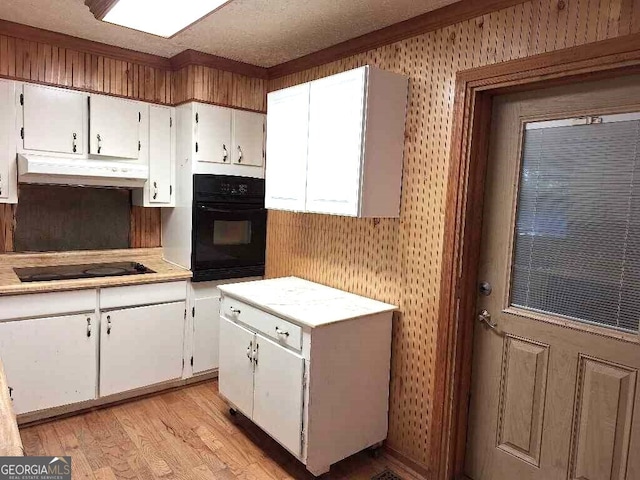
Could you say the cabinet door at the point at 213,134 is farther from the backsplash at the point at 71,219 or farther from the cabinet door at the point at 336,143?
the cabinet door at the point at 336,143

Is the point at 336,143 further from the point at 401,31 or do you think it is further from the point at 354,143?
the point at 401,31

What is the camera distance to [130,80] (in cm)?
328

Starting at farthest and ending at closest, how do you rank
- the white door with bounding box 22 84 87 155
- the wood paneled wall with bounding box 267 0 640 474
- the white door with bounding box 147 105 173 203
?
1. the white door with bounding box 147 105 173 203
2. the white door with bounding box 22 84 87 155
3. the wood paneled wall with bounding box 267 0 640 474

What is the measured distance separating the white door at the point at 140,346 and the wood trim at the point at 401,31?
202 centimetres

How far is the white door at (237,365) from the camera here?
2.73m

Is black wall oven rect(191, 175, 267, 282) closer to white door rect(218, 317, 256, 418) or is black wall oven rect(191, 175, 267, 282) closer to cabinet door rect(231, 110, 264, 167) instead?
cabinet door rect(231, 110, 264, 167)

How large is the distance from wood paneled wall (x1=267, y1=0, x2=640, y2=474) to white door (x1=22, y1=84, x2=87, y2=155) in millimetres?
1849

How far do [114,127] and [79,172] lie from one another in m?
0.46

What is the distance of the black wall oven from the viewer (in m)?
3.32

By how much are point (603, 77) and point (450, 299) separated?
1197 mm

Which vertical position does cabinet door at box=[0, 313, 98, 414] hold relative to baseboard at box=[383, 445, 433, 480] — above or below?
above

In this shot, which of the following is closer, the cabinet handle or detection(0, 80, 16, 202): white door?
the cabinet handle

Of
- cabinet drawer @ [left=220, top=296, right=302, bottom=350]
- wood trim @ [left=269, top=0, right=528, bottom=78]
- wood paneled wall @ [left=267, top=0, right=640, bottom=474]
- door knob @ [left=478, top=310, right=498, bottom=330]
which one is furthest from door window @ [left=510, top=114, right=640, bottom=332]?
cabinet drawer @ [left=220, top=296, right=302, bottom=350]

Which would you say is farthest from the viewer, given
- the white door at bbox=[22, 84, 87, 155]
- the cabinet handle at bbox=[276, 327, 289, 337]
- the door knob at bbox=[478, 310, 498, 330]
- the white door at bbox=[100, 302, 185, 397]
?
the white door at bbox=[100, 302, 185, 397]
